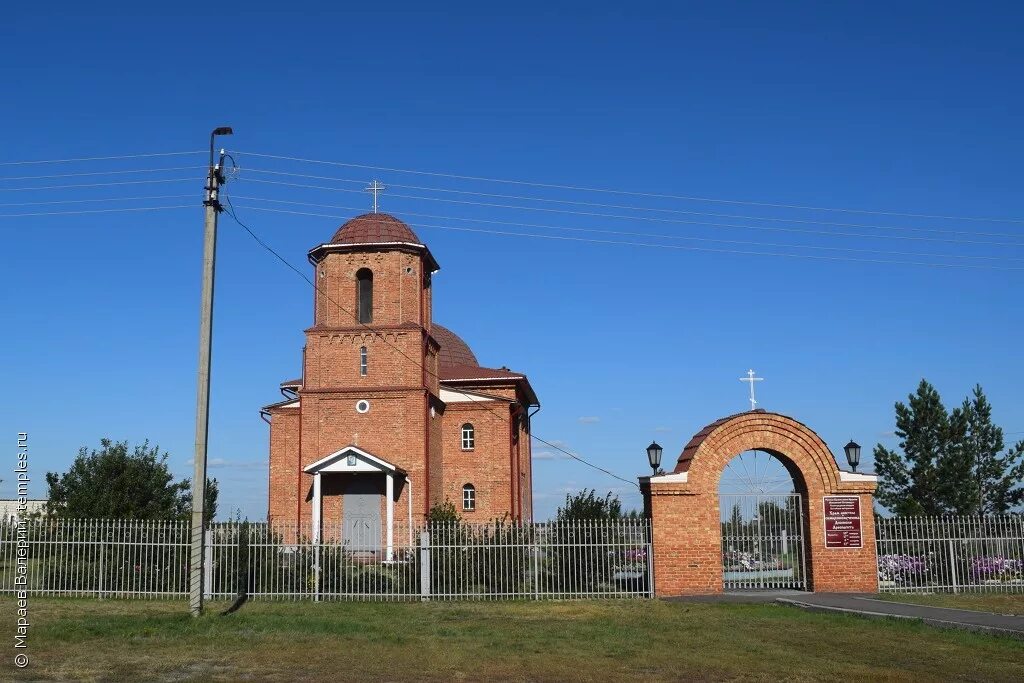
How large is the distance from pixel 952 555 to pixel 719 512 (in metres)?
5.07

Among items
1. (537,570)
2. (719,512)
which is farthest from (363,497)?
(719,512)

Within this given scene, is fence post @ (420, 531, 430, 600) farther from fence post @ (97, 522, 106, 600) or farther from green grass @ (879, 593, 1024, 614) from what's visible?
green grass @ (879, 593, 1024, 614)

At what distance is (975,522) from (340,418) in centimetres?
1864

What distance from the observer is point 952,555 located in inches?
795

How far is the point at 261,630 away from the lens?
1450cm

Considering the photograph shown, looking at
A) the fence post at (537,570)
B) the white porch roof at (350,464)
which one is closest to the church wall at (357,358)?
the white porch roof at (350,464)

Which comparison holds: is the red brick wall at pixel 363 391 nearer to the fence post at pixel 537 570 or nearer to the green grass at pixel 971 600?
the fence post at pixel 537 570

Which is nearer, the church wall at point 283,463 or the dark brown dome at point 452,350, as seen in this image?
the church wall at point 283,463

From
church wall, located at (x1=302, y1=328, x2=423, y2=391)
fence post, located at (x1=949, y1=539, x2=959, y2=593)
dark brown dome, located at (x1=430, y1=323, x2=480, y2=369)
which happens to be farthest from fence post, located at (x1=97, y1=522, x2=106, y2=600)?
dark brown dome, located at (x1=430, y1=323, x2=480, y2=369)

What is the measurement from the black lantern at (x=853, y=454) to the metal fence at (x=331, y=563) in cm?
458

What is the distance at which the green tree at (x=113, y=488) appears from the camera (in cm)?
2255

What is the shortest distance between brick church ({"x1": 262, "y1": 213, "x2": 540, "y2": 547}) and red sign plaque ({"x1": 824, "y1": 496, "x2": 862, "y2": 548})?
13.4 m

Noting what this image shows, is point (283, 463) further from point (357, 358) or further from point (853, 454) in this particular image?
point (853, 454)

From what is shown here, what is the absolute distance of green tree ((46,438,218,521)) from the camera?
2255 centimetres
